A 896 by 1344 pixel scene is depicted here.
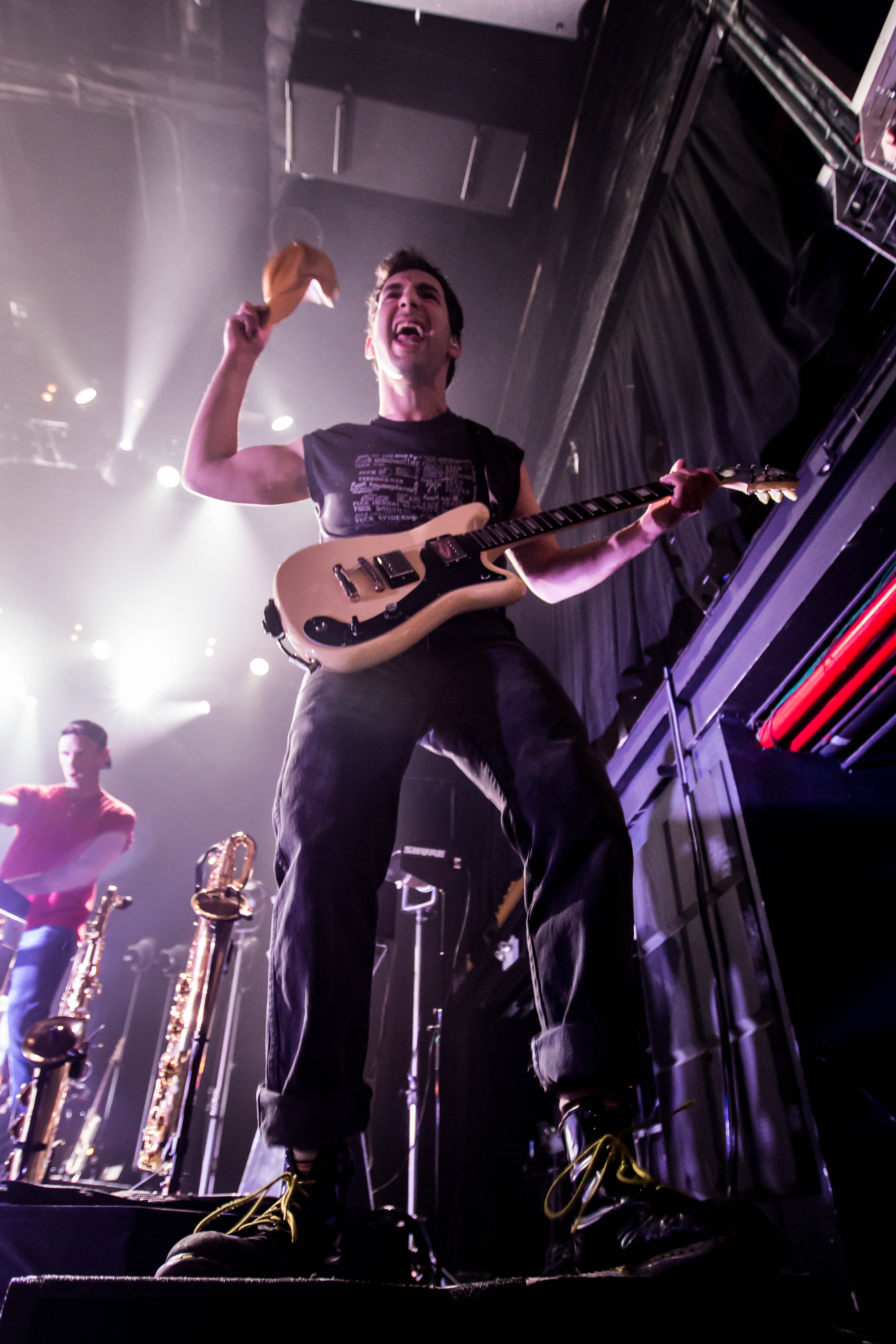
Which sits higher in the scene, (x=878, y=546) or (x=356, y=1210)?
(x=878, y=546)

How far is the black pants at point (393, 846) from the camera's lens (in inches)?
48.5

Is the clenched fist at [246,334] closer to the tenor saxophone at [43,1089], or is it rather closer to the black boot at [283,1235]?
the black boot at [283,1235]

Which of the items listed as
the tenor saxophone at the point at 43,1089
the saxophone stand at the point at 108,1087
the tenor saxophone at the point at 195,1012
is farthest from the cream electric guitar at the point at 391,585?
the saxophone stand at the point at 108,1087

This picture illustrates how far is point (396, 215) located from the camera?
5.53 metres

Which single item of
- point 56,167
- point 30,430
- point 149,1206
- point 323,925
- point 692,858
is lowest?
point 149,1206

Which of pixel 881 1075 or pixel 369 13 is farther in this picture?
pixel 369 13

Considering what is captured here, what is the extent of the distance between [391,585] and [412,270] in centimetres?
138

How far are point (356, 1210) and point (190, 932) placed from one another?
829 cm

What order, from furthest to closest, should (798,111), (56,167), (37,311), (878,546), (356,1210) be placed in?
(37,311) < (56,167) < (798,111) < (878,546) < (356,1210)

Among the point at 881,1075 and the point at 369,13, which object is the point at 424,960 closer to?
the point at 881,1075

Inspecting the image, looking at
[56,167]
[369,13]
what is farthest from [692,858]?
[56,167]

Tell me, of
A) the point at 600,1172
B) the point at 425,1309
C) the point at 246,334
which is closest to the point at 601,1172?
the point at 600,1172

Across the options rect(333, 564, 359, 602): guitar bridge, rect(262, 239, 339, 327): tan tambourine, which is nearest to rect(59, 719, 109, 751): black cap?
rect(262, 239, 339, 327): tan tambourine

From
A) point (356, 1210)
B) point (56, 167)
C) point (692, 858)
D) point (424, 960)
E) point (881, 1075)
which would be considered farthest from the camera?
point (56, 167)
